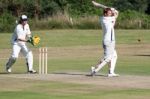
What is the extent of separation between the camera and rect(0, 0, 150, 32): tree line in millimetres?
63969

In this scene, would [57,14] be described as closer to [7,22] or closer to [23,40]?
[7,22]

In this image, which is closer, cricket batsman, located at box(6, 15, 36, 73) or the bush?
cricket batsman, located at box(6, 15, 36, 73)

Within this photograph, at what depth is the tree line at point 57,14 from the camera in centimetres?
6397

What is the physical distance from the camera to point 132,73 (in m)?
22.4

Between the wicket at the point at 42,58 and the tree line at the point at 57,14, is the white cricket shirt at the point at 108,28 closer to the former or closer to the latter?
the wicket at the point at 42,58

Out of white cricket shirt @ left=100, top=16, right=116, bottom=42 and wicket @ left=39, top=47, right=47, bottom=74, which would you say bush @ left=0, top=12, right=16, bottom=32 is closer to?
wicket @ left=39, top=47, right=47, bottom=74

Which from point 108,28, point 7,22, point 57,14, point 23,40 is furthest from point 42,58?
point 57,14

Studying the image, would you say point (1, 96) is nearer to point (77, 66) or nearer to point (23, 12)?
point (77, 66)

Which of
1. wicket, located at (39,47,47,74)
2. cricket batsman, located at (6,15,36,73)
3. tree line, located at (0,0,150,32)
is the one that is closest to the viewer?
wicket, located at (39,47,47,74)

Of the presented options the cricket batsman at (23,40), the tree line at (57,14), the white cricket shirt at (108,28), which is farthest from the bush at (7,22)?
the white cricket shirt at (108,28)

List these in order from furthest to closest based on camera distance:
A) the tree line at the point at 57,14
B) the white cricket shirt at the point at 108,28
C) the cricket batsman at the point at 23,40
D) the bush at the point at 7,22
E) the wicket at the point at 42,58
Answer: the tree line at the point at 57,14
the bush at the point at 7,22
the cricket batsman at the point at 23,40
the wicket at the point at 42,58
the white cricket shirt at the point at 108,28

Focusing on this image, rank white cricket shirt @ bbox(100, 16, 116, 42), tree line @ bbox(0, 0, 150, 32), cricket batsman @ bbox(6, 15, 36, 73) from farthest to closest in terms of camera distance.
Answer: tree line @ bbox(0, 0, 150, 32), cricket batsman @ bbox(6, 15, 36, 73), white cricket shirt @ bbox(100, 16, 116, 42)

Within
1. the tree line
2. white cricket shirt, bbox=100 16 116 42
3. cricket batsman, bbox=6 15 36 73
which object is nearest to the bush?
the tree line

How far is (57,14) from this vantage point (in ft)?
230
